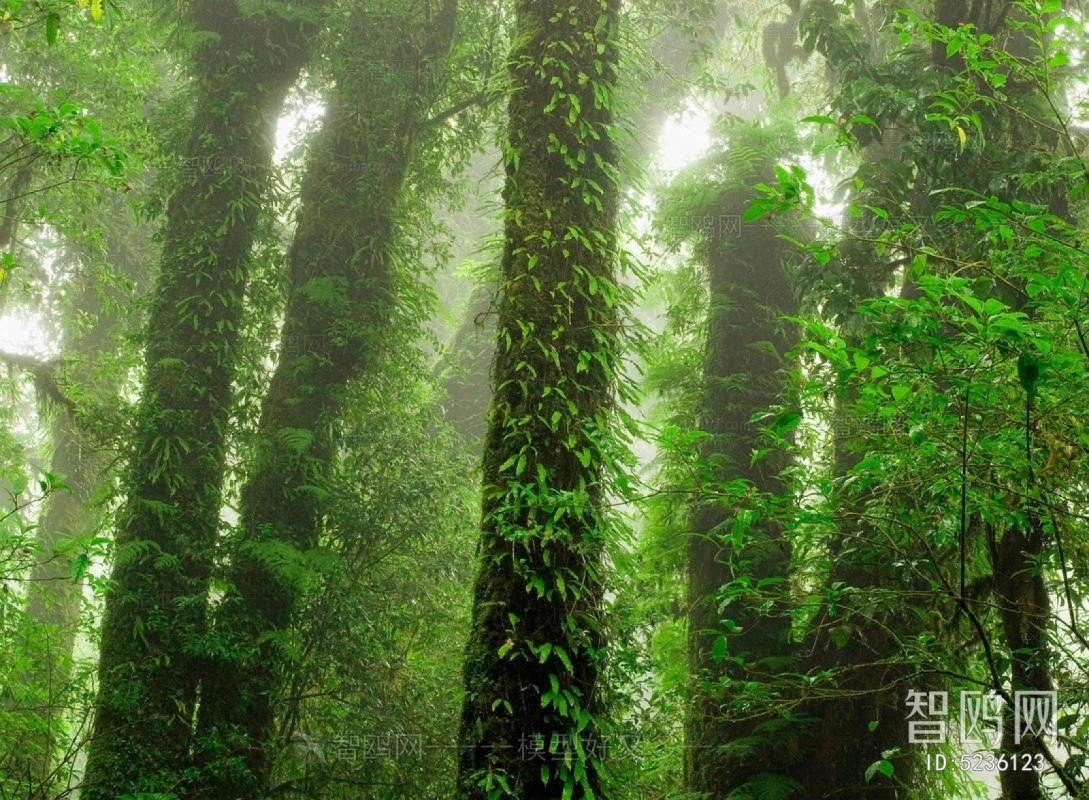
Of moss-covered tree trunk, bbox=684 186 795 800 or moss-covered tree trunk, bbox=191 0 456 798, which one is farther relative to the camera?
moss-covered tree trunk, bbox=191 0 456 798

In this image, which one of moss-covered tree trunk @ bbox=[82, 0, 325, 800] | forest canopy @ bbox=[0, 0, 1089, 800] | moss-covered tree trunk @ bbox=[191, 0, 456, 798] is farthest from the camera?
moss-covered tree trunk @ bbox=[191, 0, 456, 798]

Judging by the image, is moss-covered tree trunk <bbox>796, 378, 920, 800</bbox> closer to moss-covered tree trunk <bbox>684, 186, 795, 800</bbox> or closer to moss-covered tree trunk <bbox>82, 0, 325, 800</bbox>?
moss-covered tree trunk <bbox>684, 186, 795, 800</bbox>

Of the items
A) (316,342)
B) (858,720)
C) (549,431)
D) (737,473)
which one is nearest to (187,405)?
(316,342)

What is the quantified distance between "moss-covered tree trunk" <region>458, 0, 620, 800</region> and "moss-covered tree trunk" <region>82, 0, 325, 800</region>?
3171 mm

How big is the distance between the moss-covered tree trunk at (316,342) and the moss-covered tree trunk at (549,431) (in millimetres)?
2914

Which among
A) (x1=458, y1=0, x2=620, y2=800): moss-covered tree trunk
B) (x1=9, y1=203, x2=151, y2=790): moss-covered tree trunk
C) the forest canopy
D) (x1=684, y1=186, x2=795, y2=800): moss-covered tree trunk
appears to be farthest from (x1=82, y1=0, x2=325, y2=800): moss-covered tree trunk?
(x1=684, y1=186, x2=795, y2=800): moss-covered tree trunk

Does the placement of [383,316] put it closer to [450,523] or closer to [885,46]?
[450,523]

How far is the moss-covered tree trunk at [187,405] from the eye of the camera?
6.18m

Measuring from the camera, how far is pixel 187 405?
23.3 ft

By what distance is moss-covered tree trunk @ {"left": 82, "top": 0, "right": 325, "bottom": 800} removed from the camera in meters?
6.18

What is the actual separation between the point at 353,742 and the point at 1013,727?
15.2ft

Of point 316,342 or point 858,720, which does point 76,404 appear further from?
point 858,720

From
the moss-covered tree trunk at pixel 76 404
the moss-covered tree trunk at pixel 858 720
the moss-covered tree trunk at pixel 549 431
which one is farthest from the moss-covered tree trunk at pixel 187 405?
the moss-covered tree trunk at pixel 858 720

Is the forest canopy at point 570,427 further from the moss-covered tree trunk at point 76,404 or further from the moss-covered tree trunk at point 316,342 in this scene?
the moss-covered tree trunk at point 76,404
